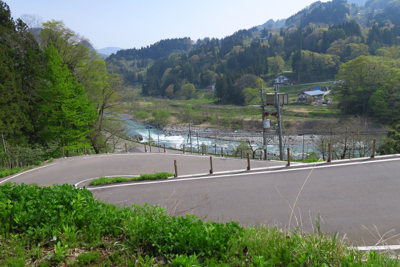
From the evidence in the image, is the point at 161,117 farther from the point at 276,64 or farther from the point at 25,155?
the point at 276,64

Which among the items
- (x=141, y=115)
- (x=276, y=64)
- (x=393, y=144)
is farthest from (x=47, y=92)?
(x=276, y=64)

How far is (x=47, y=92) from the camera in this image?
23.5 metres

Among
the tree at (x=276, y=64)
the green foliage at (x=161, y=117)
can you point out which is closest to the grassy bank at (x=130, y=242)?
the green foliage at (x=161, y=117)

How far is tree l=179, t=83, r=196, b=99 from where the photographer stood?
108 m

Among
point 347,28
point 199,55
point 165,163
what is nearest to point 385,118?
point 165,163

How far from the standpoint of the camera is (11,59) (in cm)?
2400

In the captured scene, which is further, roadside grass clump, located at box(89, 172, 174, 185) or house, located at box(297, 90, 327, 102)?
house, located at box(297, 90, 327, 102)

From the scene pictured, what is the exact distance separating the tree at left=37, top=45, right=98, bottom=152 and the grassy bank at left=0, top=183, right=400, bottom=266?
72.3 ft

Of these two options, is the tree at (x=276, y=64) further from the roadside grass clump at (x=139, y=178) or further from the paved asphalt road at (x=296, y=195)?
the roadside grass clump at (x=139, y=178)

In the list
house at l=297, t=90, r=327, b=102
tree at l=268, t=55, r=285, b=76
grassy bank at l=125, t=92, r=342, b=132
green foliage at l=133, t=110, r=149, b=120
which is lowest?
grassy bank at l=125, t=92, r=342, b=132

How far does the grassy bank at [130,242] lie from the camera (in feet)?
9.49

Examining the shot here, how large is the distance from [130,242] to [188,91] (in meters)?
107

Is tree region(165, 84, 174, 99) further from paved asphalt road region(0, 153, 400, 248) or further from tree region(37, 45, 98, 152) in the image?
paved asphalt road region(0, 153, 400, 248)

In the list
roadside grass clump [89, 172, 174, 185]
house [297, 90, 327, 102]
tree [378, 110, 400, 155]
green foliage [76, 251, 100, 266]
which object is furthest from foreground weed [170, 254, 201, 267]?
house [297, 90, 327, 102]
